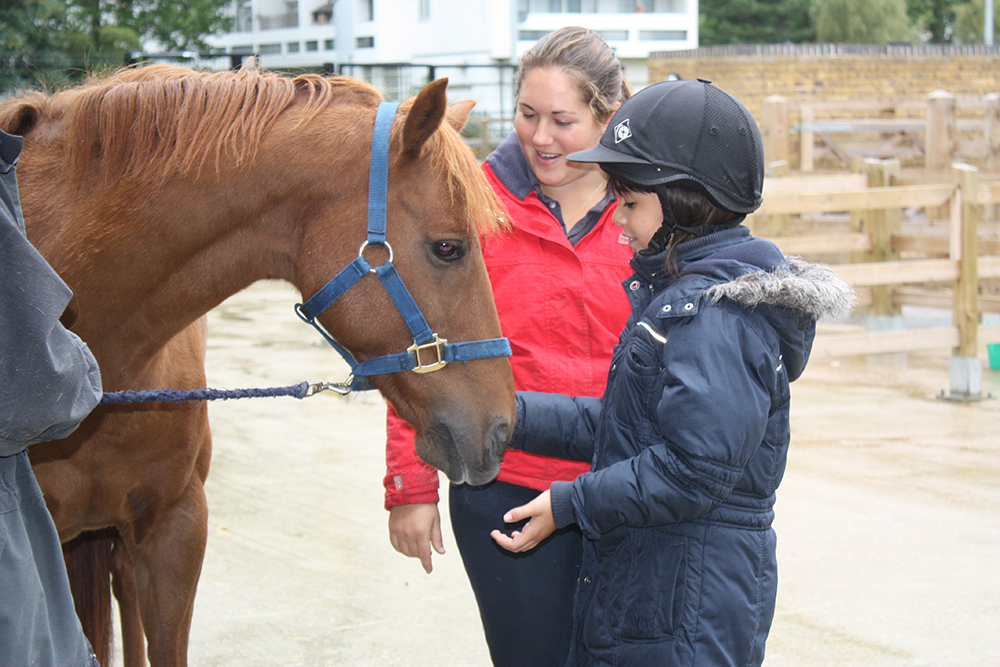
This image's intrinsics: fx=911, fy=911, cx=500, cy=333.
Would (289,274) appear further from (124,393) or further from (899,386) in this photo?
(899,386)

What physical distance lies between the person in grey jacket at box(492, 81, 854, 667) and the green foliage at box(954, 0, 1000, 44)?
34961mm

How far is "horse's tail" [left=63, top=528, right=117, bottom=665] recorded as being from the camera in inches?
107

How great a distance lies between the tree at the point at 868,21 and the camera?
31000mm

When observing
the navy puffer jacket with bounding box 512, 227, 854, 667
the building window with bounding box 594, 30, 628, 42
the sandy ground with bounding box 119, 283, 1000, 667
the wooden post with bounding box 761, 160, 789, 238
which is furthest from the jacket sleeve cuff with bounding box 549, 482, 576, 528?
the building window with bounding box 594, 30, 628, 42

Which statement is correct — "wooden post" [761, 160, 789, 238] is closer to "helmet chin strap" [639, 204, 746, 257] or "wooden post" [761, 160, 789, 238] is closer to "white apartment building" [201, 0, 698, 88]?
"helmet chin strap" [639, 204, 746, 257]

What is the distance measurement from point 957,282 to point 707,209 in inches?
211

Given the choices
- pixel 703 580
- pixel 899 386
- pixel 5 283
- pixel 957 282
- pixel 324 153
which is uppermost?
pixel 324 153

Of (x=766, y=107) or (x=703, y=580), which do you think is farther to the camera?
(x=766, y=107)

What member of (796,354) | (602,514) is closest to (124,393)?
(602,514)

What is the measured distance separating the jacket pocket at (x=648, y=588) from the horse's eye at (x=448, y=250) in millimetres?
618

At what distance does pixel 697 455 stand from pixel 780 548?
2613mm

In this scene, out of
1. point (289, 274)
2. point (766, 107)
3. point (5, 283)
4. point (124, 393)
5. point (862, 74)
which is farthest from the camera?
point (862, 74)

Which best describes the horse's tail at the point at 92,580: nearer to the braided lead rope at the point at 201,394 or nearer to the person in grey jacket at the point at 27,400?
the braided lead rope at the point at 201,394

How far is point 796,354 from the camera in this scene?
63.6 inches
